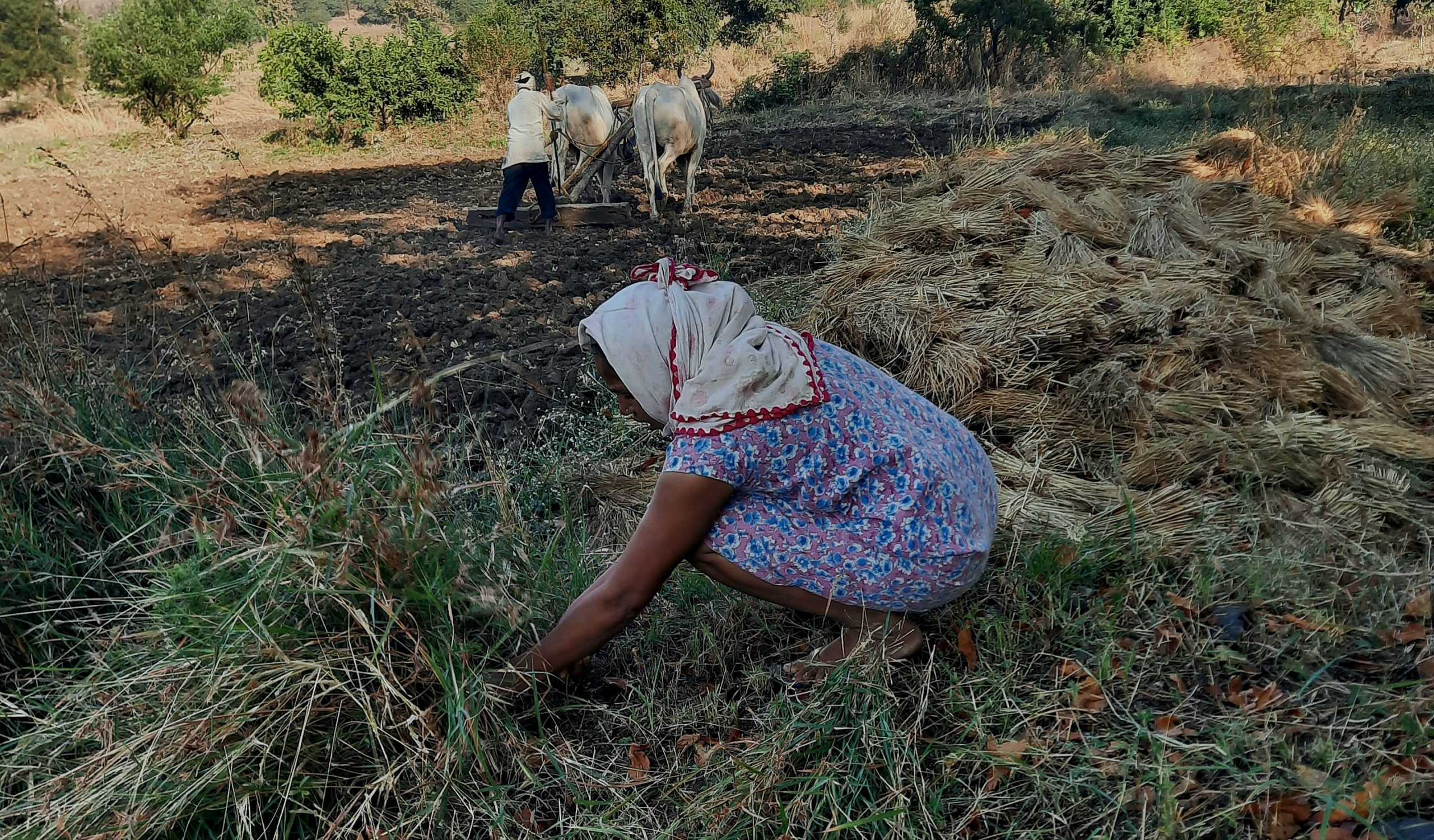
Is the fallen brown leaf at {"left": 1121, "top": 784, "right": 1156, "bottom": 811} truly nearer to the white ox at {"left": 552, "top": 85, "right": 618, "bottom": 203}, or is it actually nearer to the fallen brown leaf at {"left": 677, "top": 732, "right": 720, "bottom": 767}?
the fallen brown leaf at {"left": 677, "top": 732, "right": 720, "bottom": 767}

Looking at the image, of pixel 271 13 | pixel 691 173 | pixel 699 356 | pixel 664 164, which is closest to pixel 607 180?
pixel 664 164

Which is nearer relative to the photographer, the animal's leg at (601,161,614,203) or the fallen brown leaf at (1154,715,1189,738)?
the fallen brown leaf at (1154,715,1189,738)

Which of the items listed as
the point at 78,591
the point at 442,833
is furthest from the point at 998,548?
the point at 78,591

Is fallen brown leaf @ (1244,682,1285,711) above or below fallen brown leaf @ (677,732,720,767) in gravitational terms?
above

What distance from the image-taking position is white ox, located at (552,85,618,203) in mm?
9797

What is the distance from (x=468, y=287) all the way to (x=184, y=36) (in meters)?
12.4

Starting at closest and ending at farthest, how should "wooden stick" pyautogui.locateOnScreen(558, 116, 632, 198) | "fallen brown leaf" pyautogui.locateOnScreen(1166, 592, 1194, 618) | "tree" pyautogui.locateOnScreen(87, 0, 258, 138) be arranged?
A: "fallen brown leaf" pyautogui.locateOnScreen(1166, 592, 1194, 618)
"wooden stick" pyautogui.locateOnScreen(558, 116, 632, 198)
"tree" pyautogui.locateOnScreen(87, 0, 258, 138)

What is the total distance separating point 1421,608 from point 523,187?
24.6ft

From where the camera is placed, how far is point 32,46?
17.7 metres

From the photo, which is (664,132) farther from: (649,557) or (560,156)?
(649,557)

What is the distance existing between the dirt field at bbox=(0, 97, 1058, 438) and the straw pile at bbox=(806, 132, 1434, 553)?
1.58 meters

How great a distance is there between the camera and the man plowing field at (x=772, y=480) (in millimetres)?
2068

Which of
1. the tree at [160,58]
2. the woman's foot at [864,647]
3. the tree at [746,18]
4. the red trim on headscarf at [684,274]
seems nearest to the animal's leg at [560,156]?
the tree at [160,58]

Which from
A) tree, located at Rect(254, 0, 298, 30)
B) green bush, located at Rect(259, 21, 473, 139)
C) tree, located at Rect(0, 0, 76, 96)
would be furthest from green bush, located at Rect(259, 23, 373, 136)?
tree, located at Rect(254, 0, 298, 30)
